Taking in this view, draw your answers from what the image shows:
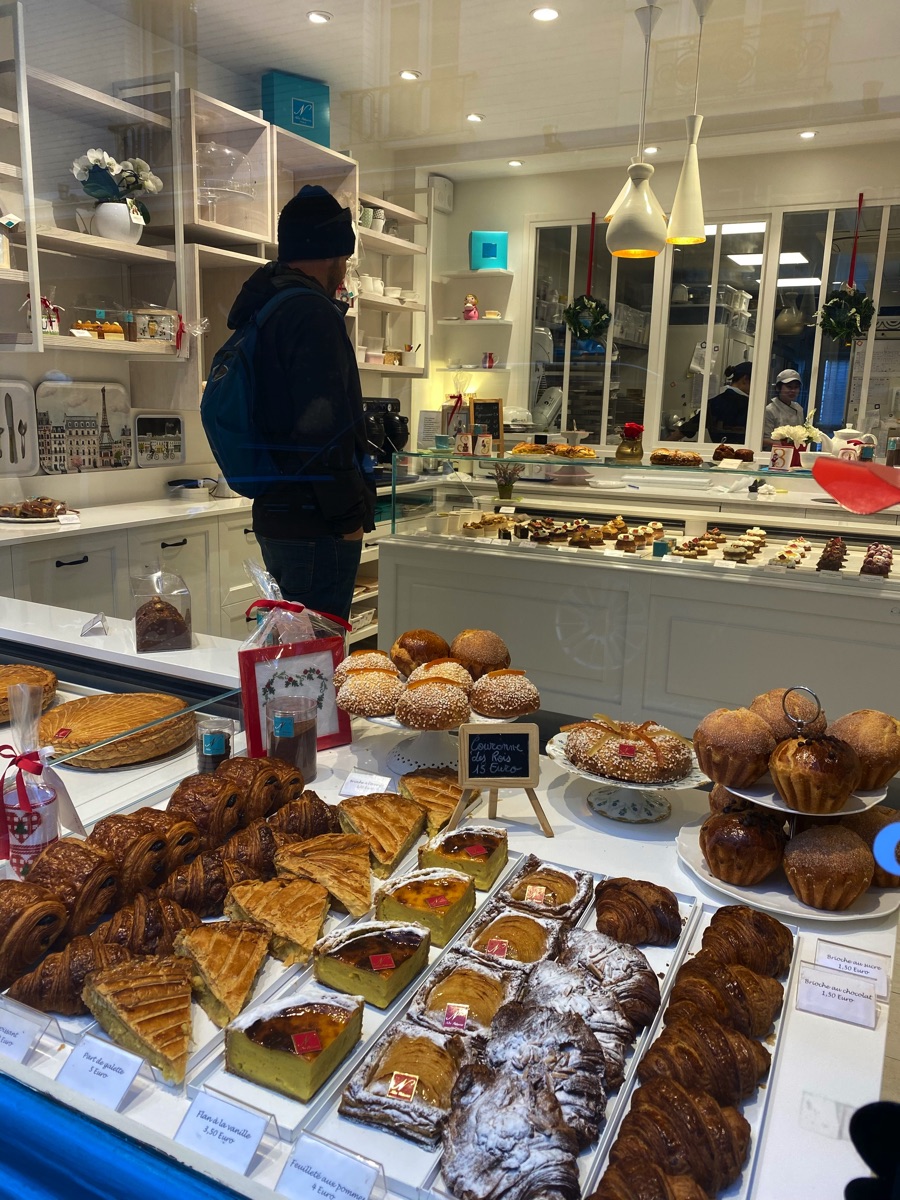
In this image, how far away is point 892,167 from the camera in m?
4.11

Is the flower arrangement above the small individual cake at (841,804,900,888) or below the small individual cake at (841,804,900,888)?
above

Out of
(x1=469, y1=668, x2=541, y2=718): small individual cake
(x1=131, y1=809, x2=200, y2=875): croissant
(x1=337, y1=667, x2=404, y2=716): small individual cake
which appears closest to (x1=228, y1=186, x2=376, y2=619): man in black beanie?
(x1=337, y1=667, x2=404, y2=716): small individual cake

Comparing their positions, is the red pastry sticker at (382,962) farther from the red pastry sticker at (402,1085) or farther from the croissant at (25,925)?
the croissant at (25,925)

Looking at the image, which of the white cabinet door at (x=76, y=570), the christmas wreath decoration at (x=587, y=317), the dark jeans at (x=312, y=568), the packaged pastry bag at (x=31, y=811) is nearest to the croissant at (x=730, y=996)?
the packaged pastry bag at (x=31, y=811)

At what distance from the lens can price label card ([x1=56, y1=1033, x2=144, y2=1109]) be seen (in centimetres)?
75

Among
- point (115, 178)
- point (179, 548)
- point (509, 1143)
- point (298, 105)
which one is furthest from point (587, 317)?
point (509, 1143)

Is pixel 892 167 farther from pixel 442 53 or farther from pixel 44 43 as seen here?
pixel 44 43

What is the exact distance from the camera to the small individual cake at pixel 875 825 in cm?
110

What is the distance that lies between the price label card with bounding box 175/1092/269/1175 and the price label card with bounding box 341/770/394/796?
620 mm

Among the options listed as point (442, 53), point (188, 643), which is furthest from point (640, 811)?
point (442, 53)

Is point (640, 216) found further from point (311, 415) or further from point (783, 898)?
point (783, 898)

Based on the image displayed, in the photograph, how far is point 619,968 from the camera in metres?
0.87

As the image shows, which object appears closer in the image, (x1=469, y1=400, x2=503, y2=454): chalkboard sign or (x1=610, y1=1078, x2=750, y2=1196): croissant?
(x1=610, y1=1078, x2=750, y2=1196): croissant

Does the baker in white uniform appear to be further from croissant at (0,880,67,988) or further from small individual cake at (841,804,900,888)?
croissant at (0,880,67,988)
